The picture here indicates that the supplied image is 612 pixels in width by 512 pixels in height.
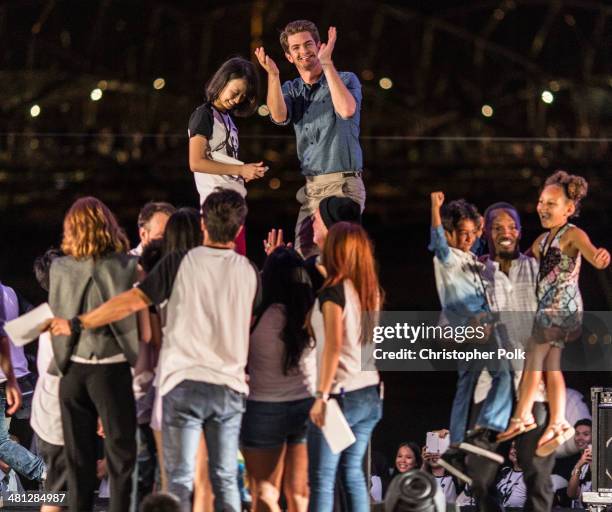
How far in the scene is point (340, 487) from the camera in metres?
4.88

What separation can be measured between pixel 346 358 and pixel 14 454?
2.33 metres

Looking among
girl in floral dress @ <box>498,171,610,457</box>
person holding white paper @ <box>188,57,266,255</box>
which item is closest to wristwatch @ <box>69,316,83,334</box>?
person holding white paper @ <box>188,57,266,255</box>

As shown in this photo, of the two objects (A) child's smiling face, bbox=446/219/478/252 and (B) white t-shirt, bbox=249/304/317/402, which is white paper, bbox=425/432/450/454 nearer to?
(A) child's smiling face, bbox=446/219/478/252

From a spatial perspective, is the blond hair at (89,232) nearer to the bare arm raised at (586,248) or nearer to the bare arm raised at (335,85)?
the bare arm raised at (335,85)

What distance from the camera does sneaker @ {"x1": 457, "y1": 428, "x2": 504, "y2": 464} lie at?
564 cm

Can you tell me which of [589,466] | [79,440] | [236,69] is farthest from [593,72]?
[79,440]

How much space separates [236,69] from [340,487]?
1927 mm

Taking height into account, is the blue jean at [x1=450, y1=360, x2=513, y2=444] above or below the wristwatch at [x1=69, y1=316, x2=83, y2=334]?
below

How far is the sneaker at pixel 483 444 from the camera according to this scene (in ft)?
18.5

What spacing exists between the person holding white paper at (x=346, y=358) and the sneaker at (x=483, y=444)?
3.30 feet

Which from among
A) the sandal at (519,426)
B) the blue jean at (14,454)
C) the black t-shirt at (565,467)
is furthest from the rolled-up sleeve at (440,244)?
the blue jean at (14,454)

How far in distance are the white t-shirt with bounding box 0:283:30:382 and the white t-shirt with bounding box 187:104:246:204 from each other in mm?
1495

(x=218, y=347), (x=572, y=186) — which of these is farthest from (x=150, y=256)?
(x=572, y=186)

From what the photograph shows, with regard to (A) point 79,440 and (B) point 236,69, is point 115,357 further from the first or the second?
(B) point 236,69
